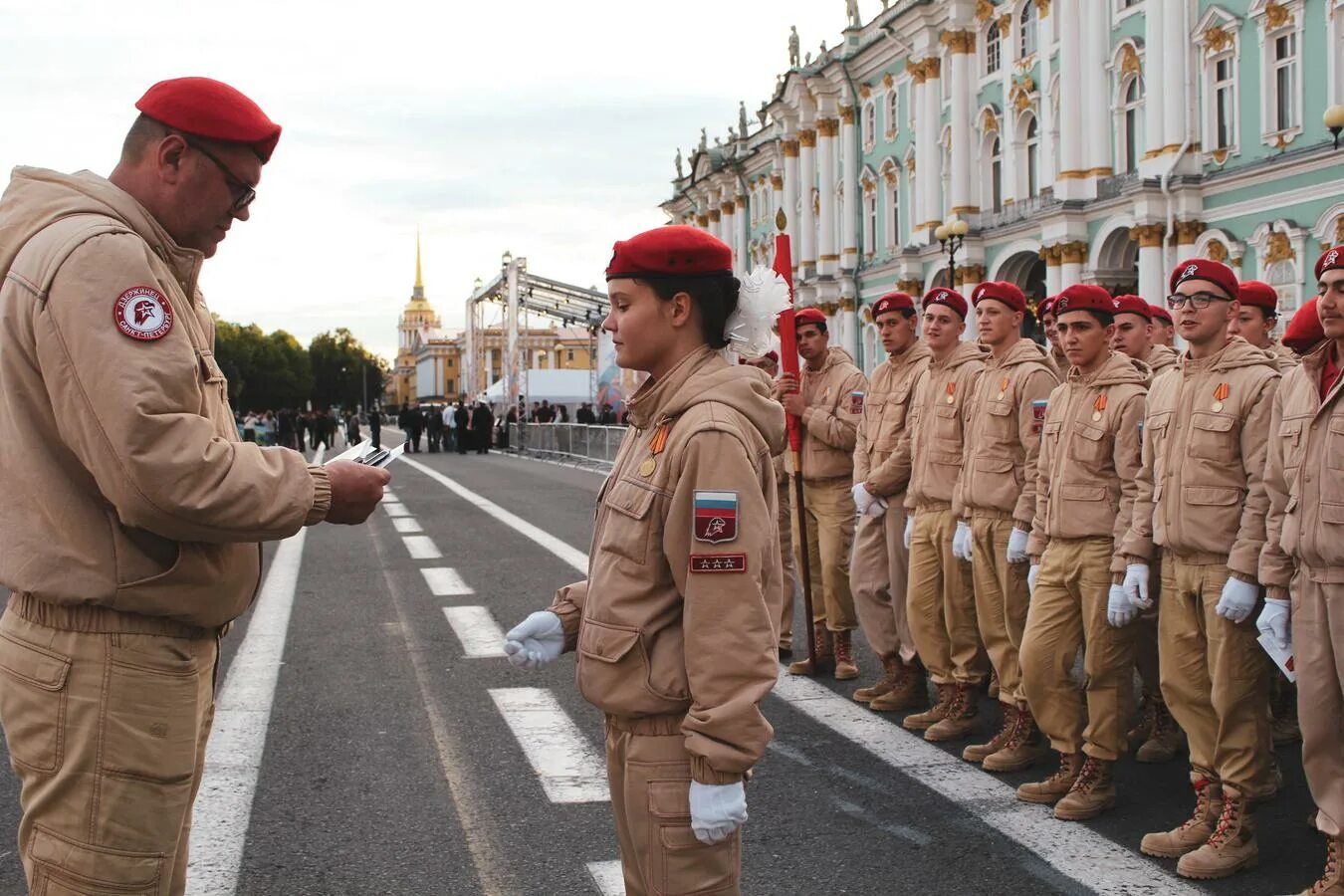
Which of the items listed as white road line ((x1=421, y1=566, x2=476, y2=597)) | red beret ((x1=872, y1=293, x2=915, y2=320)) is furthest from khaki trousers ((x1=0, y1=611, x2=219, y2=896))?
white road line ((x1=421, y1=566, x2=476, y2=597))

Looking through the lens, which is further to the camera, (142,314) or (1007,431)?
(1007,431)

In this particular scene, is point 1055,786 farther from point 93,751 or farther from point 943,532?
point 93,751

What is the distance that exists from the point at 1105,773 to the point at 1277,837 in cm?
69

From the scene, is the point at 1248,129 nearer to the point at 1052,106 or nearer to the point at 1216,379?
Answer: the point at 1052,106

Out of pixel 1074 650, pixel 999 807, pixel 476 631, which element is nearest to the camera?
pixel 999 807

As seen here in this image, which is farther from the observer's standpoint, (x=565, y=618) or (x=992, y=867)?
(x=992, y=867)

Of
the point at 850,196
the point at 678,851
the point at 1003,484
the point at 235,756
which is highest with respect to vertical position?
the point at 850,196

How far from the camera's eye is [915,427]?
7.71 m

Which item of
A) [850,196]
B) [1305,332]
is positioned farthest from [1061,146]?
[1305,332]

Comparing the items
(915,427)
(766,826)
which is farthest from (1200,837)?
(915,427)

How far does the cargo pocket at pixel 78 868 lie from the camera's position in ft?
9.28

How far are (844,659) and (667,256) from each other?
5871mm

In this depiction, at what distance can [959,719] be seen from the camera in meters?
7.14

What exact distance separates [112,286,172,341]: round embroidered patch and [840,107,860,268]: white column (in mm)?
53881
